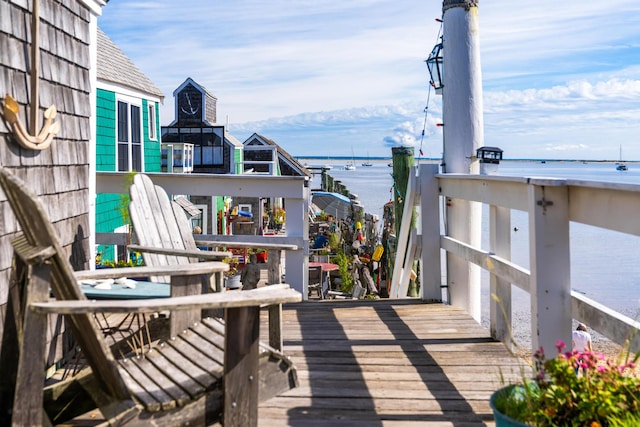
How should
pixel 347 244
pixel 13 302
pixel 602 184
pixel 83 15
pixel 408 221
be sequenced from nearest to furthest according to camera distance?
1. pixel 13 302
2. pixel 602 184
3. pixel 83 15
4. pixel 408 221
5. pixel 347 244

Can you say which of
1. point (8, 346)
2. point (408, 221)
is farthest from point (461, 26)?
point (8, 346)

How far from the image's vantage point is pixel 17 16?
3209 mm

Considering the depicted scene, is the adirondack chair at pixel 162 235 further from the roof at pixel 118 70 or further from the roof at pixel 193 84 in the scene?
the roof at pixel 193 84

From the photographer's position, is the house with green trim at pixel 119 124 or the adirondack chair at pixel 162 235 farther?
the house with green trim at pixel 119 124

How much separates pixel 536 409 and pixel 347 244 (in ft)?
57.9

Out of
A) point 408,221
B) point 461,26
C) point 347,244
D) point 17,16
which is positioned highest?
point 461,26

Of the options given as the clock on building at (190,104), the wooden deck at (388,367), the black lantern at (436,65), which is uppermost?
the clock on building at (190,104)

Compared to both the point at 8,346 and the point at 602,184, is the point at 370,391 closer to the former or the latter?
the point at 602,184

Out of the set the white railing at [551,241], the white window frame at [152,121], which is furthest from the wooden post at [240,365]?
the white window frame at [152,121]

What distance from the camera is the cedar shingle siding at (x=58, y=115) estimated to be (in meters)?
3.10

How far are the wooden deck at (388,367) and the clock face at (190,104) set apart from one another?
21.3 metres

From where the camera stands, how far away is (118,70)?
11625 mm

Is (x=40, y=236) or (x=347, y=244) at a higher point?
(x=40, y=236)

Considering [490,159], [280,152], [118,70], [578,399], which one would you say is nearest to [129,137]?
[118,70]
